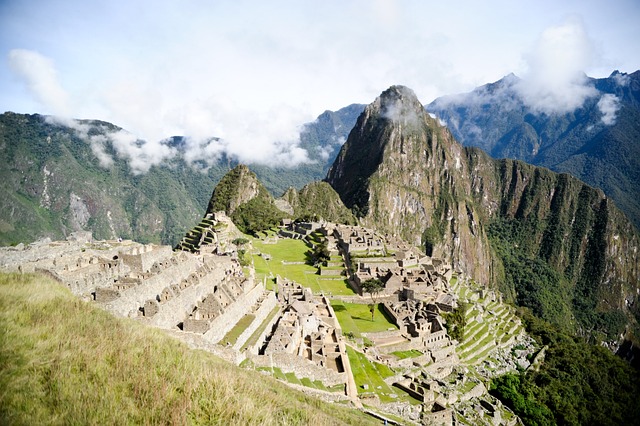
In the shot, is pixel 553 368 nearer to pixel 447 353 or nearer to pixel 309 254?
pixel 447 353

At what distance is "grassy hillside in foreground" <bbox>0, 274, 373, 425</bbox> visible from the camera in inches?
208

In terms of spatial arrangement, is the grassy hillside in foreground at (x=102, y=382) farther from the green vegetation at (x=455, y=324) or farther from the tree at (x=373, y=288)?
the green vegetation at (x=455, y=324)

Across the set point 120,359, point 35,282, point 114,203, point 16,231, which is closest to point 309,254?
point 35,282

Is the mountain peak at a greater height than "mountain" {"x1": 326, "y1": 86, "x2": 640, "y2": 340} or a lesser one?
greater

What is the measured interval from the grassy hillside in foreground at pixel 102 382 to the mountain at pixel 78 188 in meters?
102

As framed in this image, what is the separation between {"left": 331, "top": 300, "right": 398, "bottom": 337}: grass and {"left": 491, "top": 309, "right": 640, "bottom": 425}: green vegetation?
11.5 metres

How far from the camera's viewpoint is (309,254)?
A: 5309 centimetres

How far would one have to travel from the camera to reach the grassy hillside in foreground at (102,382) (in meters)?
5.29

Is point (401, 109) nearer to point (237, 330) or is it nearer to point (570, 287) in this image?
point (570, 287)

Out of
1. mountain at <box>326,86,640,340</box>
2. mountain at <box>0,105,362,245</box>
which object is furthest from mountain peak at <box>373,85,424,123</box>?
mountain at <box>0,105,362,245</box>

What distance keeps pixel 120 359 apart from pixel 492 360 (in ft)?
139

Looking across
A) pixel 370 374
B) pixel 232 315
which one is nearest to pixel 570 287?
pixel 370 374

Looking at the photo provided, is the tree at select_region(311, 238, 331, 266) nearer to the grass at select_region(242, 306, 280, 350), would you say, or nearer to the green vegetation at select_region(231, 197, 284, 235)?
the green vegetation at select_region(231, 197, 284, 235)

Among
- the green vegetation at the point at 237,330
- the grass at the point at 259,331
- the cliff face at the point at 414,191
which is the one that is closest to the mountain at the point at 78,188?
the cliff face at the point at 414,191
